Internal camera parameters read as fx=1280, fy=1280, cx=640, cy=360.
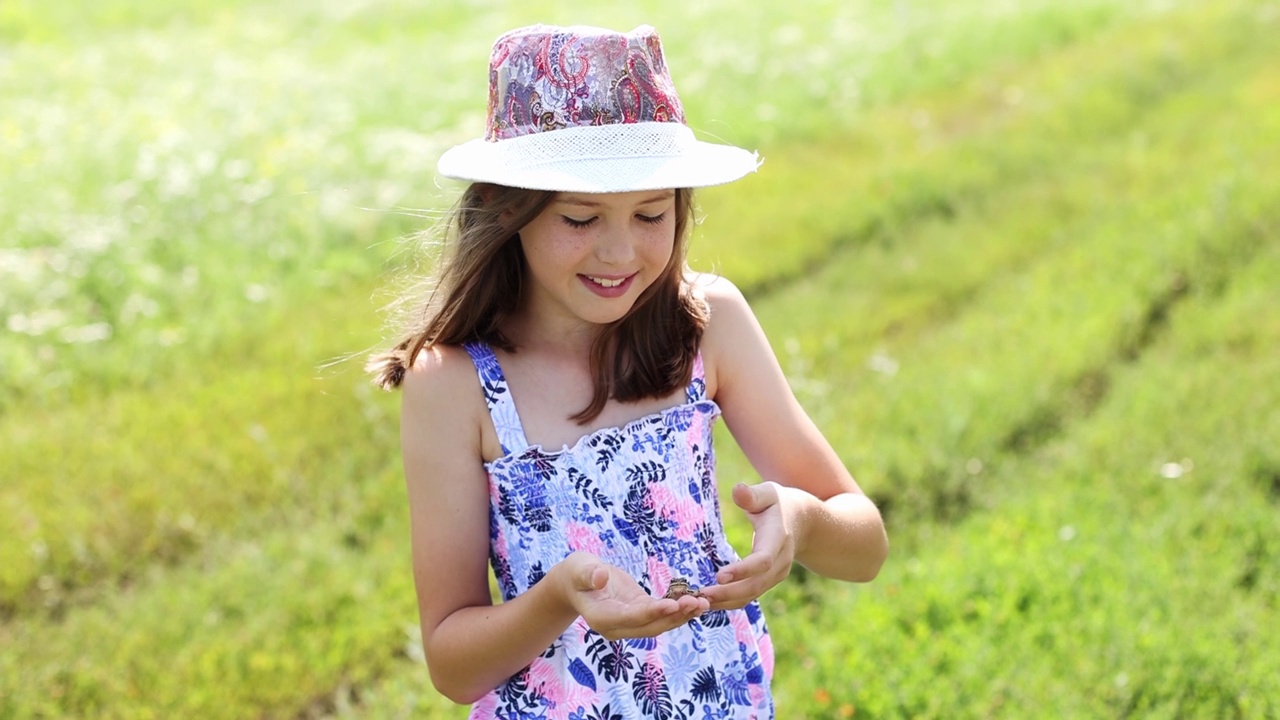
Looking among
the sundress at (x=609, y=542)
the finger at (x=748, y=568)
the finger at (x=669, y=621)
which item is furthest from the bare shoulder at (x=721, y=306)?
the finger at (x=669, y=621)

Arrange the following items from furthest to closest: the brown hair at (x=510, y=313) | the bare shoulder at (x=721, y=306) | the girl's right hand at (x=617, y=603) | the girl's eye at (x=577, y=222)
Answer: the bare shoulder at (x=721, y=306) < the brown hair at (x=510, y=313) < the girl's eye at (x=577, y=222) < the girl's right hand at (x=617, y=603)

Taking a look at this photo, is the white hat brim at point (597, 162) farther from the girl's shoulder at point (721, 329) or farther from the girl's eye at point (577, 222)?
the girl's shoulder at point (721, 329)

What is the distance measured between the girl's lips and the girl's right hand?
0.48 m

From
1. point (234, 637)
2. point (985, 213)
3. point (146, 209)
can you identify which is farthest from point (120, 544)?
point (985, 213)

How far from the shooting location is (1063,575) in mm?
3902

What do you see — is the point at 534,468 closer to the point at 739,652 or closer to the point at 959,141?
the point at 739,652

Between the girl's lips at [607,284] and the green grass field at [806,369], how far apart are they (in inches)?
27.1

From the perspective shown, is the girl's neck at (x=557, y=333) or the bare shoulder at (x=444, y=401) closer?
the bare shoulder at (x=444, y=401)

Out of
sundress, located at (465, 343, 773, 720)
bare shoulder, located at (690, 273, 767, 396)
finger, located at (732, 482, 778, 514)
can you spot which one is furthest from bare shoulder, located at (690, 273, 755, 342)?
finger, located at (732, 482, 778, 514)

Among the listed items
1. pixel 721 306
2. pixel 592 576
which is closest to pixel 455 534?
pixel 592 576

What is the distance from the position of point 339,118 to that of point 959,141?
14.6 feet

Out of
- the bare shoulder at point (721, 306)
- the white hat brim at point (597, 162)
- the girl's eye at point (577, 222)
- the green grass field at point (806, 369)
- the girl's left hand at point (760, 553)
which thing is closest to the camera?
the girl's left hand at point (760, 553)

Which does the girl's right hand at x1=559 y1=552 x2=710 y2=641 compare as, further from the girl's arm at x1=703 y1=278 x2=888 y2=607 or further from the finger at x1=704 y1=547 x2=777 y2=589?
the girl's arm at x1=703 y1=278 x2=888 y2=607

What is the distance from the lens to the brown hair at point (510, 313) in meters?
2.23
